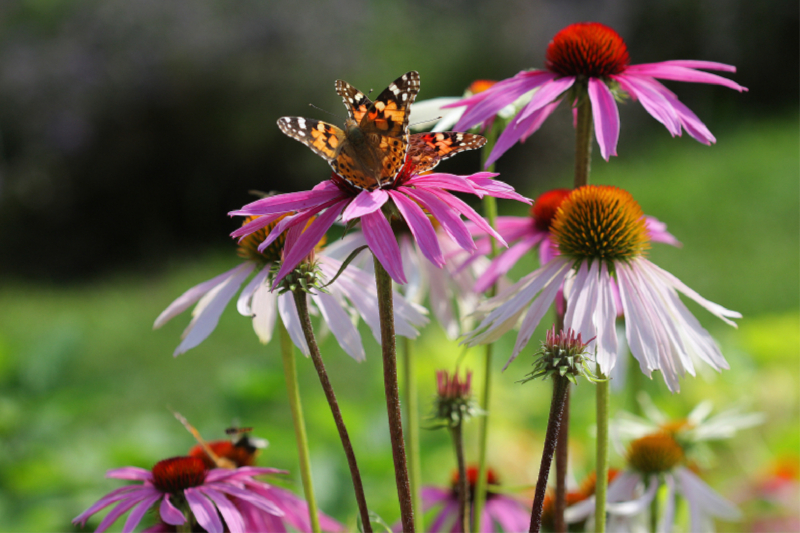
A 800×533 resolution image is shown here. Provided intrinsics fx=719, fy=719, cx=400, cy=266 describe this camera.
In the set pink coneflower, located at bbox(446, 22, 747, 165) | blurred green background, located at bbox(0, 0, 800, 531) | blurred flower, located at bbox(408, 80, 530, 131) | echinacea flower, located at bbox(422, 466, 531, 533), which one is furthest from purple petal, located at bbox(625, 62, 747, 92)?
blurred green background, located at bbox(0, 0, 800, 531)

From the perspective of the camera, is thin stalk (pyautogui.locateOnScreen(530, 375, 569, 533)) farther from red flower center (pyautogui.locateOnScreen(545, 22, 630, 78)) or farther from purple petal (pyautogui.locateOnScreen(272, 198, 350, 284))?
red flower center (pyautogui.locateOnScreen(545, 22, 630, 78))

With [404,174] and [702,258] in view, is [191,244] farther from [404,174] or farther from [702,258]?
[404,174]

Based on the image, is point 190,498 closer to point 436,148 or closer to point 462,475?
point 462,475

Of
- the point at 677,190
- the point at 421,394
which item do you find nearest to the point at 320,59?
the point at 677,190

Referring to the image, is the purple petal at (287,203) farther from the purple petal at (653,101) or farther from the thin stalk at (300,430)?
the purple petal at (653,101)

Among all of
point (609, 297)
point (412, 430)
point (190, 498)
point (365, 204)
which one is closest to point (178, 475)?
point (190, 498)

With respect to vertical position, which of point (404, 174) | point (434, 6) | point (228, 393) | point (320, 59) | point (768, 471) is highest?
point (434, 6)
